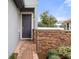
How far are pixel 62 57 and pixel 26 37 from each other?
702 cm

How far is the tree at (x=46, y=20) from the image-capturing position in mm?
14391

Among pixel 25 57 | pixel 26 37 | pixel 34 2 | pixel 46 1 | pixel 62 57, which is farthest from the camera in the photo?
pixel 46 1

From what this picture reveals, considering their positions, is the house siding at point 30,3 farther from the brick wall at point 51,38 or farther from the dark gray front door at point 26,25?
the brick wall at point 51,38

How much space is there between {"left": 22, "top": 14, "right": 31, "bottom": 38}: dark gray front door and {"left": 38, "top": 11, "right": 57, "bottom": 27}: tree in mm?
1036

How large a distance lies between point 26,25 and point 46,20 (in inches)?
70.0

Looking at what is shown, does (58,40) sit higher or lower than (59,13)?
lower

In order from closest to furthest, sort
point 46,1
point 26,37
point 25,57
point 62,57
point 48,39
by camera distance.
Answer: point 25,57, point 62,57, point 48,39, point 26,37, point 46,1

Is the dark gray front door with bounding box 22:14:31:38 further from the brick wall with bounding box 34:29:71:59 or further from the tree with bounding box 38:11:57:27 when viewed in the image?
the brick wall with bounding box 34:29:71:59

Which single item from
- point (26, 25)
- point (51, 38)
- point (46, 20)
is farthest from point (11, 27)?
point (46, 20)

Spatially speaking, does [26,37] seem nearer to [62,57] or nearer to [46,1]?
[46,1]

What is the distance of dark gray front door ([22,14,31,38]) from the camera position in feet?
47.3

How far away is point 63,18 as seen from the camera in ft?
47.2
